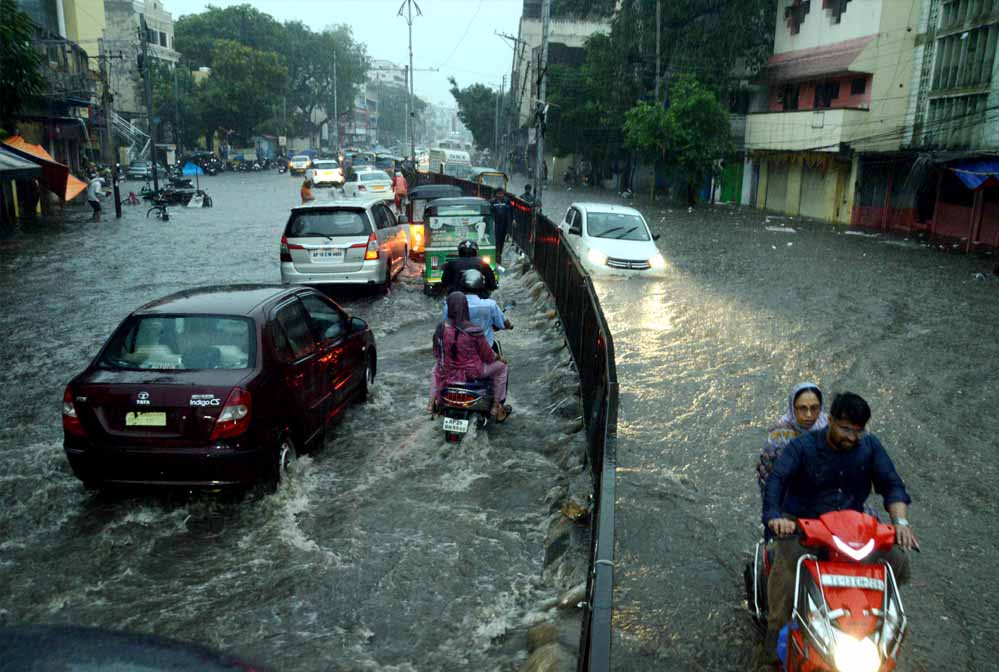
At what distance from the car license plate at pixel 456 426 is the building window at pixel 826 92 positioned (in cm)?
3427

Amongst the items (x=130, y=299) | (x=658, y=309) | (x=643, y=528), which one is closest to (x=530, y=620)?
(x=643, y=528)

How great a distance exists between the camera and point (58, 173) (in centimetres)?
2602

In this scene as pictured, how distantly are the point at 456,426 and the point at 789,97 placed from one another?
38.5 meters

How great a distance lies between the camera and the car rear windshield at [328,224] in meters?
14.6

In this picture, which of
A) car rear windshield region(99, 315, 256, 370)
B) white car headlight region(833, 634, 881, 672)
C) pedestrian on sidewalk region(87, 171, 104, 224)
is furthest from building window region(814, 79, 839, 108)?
white car headlight region(833, 634, 881, 672)

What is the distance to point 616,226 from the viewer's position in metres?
18.6

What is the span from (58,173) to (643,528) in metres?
25.8

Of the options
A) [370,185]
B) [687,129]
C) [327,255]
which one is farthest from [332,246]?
[687,129]

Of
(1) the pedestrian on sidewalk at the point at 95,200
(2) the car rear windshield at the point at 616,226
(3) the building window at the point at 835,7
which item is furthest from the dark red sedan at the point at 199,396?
(3) the building window at the point at 835,7

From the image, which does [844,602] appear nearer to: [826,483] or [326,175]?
[826,483]

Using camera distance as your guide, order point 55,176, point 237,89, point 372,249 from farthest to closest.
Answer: point 237,89, point 55,176, point 372,249

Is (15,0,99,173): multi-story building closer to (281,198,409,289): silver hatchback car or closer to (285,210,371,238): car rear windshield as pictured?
(285,210,371,238): car rear windshield

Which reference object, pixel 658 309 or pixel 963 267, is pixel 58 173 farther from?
pixel 963 267

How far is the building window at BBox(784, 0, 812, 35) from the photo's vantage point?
38.9 m
